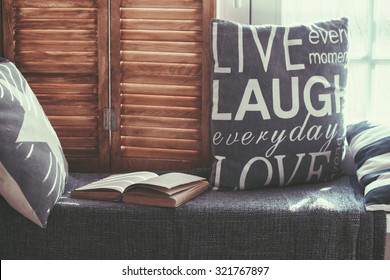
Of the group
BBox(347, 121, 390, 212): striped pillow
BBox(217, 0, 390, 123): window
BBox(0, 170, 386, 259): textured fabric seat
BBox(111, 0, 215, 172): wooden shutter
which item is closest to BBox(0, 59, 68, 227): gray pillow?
BBox(0, 170, 386, 259): textured fabric seat

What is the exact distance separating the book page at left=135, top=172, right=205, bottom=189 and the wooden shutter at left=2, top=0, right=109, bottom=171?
42cm

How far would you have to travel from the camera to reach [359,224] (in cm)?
200

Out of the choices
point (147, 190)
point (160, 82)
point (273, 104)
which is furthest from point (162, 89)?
point (147, 190)

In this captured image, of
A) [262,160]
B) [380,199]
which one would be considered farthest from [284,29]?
[380,199]

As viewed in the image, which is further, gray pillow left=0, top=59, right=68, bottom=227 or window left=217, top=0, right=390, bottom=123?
window left=217, top=0, right=390, bottom=123

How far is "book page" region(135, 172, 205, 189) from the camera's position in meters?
2.08

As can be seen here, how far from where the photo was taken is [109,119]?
8.30 feet

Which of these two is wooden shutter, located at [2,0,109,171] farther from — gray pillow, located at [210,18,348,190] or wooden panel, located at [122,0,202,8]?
gray pillow, located at [210,18,348,190]

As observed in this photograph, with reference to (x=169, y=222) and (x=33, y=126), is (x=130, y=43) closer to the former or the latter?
(x=33, y=126)

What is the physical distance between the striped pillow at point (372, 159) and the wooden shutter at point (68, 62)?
2.93 feet

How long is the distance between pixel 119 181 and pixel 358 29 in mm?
1042

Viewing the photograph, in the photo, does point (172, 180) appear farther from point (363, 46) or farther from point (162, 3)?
point (363, 46)
